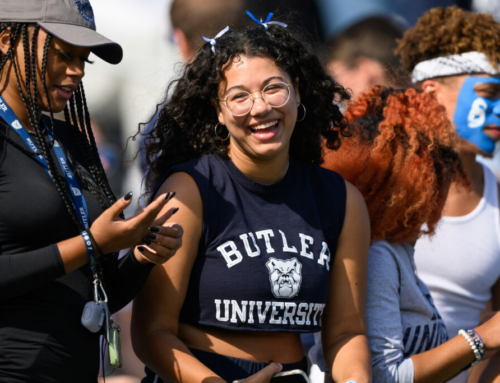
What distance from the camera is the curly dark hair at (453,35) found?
3615mm

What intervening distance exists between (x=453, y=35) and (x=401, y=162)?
4.91ft

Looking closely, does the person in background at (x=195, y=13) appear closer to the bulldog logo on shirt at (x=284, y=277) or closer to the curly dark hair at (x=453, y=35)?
the curly dark hair at (x=453, y=35)

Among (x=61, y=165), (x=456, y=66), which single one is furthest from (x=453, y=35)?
(x=61, y=165)

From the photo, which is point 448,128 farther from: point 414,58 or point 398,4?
point 398,4

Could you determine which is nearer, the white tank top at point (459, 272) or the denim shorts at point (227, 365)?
the denim shorts at point (227, 365)

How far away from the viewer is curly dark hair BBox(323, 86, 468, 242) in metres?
2.50

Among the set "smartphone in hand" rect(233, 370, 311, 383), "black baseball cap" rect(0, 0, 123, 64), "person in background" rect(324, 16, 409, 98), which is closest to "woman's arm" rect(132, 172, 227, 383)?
"smartphone in hand" rect(233, 370, 311, 383)

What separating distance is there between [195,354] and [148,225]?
0.57 m

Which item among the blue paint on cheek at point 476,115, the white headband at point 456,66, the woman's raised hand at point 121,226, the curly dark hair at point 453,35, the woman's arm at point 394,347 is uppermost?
the curly dark hair at point 453,35

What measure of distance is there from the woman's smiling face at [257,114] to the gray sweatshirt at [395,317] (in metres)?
0.61

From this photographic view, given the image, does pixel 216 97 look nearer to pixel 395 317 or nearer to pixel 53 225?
pixel 53 225

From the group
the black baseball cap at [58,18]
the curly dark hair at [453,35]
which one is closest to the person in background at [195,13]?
the curly dark hair at [453,35]

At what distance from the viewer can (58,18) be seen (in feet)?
6.29

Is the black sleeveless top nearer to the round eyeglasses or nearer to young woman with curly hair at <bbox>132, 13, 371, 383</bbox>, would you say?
young woman with curly hair at <bbox>132, 13, 371, 383</bbox>
